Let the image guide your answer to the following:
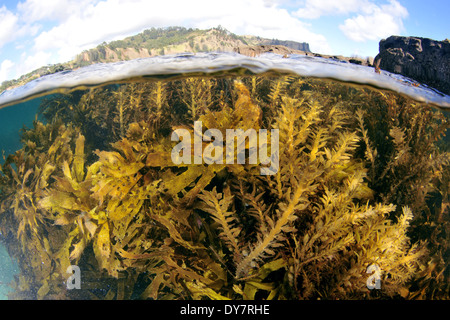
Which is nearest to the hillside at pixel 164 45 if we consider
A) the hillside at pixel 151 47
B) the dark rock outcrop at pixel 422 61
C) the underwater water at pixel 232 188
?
the hillside at pixel 151 47

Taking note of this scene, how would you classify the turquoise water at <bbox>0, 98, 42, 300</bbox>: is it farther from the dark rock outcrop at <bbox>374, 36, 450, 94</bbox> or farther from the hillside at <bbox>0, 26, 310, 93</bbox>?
the dark rock outcrop at <bbox>374, 36, 450, 94</bbox>

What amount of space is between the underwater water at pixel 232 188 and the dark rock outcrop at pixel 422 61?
0.34m

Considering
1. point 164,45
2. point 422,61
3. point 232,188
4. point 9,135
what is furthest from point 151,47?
point 422,61

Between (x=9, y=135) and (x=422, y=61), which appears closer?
(x=422, y=61)

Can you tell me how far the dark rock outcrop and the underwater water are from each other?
34cm

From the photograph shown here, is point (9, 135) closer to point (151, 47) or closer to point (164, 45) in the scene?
point (151, 47)

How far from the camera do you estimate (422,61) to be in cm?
488

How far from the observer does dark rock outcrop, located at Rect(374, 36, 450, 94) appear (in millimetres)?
4852

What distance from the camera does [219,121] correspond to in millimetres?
2668

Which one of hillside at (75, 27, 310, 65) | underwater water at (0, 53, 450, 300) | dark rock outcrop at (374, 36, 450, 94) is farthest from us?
hillside at (75, 27, 310, 65)

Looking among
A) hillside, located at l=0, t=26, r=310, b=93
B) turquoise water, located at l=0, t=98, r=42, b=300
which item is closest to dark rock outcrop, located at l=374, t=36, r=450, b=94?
hillside, located at l=0, t=26, r=310, b=93

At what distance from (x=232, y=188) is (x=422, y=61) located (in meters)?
5.15
